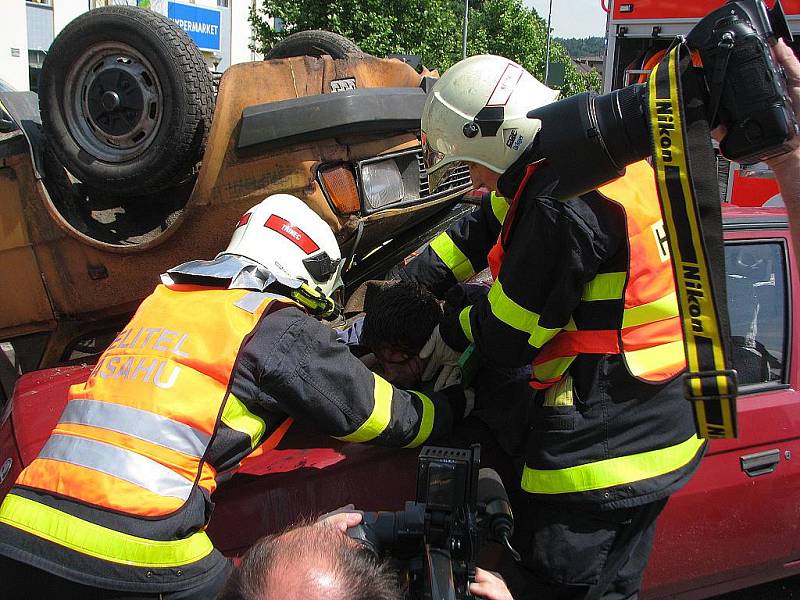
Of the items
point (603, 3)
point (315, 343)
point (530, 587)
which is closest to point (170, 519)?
point (315, 343)

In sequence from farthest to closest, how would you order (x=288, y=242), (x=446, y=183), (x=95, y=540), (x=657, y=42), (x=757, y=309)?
(x=657, y=42), (x=446, y=183), (x=757, y=309), (x=288, y=242), (x=95, y=540)

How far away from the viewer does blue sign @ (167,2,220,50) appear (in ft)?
84.2

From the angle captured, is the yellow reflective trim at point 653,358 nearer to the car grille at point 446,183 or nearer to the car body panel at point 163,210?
the car body panel at point 163,210

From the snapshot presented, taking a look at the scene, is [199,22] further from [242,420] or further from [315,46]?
[242,420]

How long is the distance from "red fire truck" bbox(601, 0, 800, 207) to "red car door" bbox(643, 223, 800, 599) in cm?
454

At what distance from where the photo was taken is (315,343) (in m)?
2.07

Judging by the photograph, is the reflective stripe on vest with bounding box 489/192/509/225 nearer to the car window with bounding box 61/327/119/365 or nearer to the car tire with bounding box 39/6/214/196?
the car tire with bounding box 39/6/214/196

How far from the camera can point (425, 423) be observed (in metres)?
2.28

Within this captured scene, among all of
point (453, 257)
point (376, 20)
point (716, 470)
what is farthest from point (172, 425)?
point (376, 20)

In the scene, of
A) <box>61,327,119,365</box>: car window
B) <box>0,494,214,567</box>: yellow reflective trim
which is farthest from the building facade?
<box>0,494,214,567</box>: yellow reflective trim

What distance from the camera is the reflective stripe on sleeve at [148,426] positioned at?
1.84m

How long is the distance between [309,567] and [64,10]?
25.4 meters

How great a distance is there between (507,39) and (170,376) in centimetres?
2274

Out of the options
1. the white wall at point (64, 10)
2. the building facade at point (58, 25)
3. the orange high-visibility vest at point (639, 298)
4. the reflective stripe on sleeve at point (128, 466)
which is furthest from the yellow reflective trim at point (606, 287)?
the white wall at point (64, 10)
